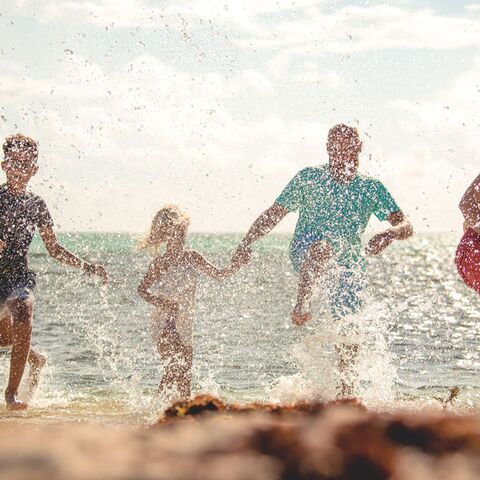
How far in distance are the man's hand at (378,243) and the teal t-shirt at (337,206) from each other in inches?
15.3

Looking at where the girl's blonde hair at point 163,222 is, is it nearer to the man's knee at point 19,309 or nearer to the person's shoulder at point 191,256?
the person's shoulder at point 191,256

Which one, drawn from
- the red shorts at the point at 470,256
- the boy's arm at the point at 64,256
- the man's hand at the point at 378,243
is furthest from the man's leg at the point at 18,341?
the red shorts at the point at 470,256

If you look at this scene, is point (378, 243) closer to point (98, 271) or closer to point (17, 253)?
point (98, 271)

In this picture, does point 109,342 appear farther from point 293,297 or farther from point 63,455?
point 293,297

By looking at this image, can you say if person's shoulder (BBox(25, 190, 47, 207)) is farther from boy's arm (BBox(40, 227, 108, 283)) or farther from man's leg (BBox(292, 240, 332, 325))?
man's leg (BBox(292, 240, 332, 325))

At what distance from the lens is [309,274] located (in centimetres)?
712

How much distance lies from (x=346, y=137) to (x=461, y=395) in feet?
15.2

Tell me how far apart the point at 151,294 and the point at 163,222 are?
0.70 metres

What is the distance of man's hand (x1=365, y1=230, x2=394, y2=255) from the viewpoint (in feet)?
22.2

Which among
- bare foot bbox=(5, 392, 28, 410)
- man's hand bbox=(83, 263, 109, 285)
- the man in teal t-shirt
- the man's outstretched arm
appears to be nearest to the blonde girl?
the man's outstretched arm

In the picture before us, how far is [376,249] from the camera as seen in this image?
6777mm

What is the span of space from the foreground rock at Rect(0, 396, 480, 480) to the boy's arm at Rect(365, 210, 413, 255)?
491 centimetres

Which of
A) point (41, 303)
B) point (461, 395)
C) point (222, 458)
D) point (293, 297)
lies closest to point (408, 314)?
point (293, 297)

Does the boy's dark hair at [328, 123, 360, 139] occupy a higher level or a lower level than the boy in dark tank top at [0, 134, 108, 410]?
higher
